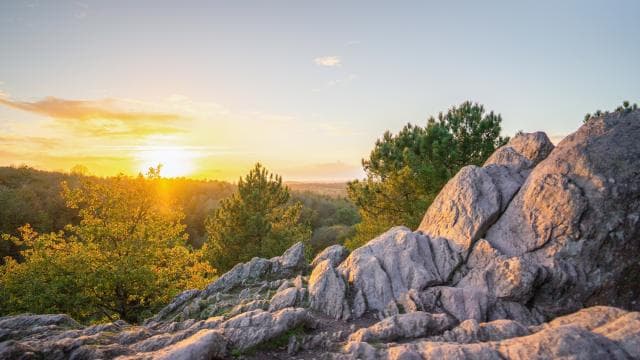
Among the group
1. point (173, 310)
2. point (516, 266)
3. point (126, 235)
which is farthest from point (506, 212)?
→ point (126, 235)

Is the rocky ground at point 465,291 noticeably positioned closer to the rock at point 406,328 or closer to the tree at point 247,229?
the rock at point 406,328

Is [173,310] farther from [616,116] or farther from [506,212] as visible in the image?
[616,116]

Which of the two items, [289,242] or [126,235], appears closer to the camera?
[126,235]

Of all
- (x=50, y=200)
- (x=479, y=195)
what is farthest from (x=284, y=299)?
(x=50, y=200)

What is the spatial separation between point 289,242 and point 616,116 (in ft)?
81.0

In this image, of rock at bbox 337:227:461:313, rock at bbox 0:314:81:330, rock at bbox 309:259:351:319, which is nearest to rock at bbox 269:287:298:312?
rock at bbox 309:259:351:319

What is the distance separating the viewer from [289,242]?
32531mm

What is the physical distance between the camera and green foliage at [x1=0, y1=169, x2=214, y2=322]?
67.8ft

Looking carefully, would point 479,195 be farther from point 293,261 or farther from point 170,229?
point 170,229

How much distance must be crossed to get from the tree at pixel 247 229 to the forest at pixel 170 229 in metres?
0.09

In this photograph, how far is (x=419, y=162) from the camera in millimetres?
28938

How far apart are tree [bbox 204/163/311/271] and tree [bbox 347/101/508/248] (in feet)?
24.7

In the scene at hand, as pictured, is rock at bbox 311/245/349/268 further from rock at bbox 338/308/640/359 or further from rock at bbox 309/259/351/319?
rock at bbox 338/308/640/359

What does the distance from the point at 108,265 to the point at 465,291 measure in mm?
20335
